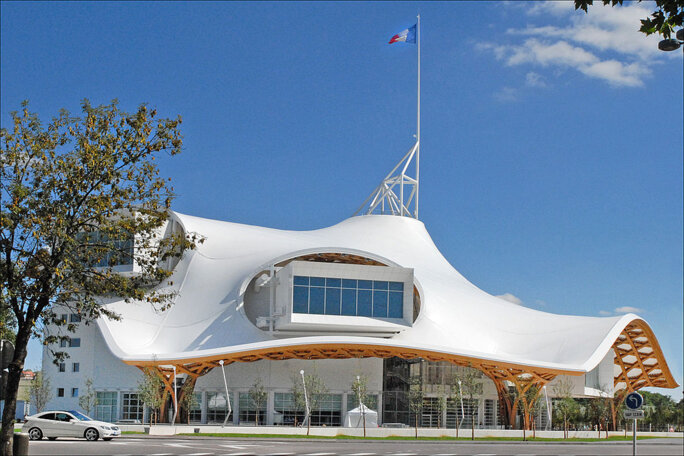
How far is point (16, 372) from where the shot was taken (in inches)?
815

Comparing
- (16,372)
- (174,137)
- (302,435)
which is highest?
(174,137)

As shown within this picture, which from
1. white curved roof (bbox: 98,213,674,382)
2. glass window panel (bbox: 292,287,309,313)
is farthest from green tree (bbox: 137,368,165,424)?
glass window panel (bbox: 292,287,309,313)

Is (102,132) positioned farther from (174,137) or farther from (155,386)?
(155,386)

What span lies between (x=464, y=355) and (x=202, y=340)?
17466 mm

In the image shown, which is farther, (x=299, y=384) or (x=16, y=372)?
(x=299, y=384)

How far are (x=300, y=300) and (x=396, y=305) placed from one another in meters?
6.77

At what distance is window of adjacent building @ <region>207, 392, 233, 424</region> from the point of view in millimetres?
59531

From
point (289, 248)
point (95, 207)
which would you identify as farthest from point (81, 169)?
point (289, 248)

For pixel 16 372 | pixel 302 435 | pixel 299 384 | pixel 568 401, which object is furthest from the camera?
pixel 568 401

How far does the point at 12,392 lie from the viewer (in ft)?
68.2

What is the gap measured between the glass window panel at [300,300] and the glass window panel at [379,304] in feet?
15.6

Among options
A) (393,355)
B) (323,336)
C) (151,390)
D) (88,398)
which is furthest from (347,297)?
(88,398)

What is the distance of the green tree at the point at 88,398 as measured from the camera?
59562 millimetres

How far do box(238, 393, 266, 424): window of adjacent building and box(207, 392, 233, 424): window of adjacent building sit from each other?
1207mm
